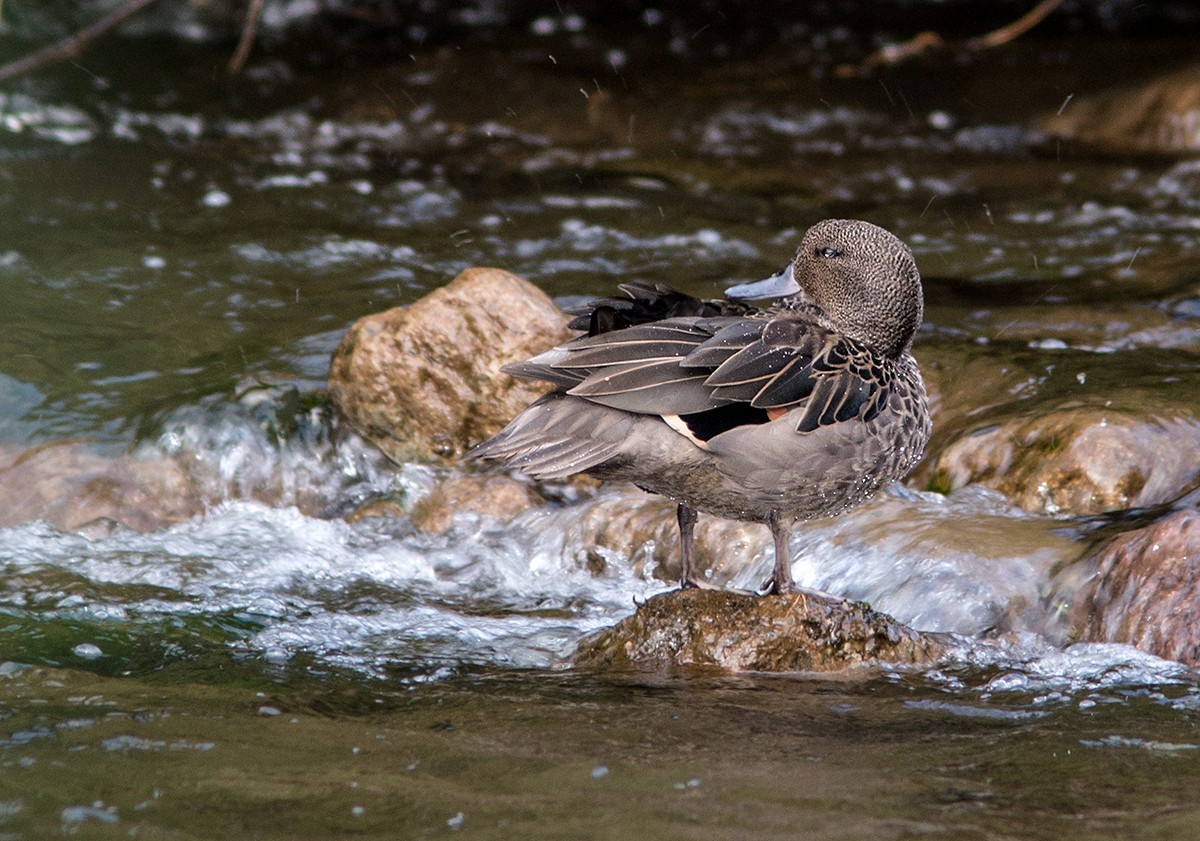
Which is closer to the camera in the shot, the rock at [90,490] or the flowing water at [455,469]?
the flowing water at [455,469]

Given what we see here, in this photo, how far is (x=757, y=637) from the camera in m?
4.15

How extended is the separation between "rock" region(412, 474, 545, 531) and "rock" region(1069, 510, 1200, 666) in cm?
230

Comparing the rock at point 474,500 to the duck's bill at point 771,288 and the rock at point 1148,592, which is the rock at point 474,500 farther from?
the rock at point 1148,592

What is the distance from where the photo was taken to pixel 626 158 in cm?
1017

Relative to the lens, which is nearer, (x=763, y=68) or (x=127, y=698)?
(x=127, y=698)

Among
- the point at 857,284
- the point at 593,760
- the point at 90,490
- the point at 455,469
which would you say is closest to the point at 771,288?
the point at 857,284

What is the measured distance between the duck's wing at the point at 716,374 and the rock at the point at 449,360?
1807 millimetres

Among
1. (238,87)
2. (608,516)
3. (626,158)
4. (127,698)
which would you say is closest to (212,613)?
(127,698)

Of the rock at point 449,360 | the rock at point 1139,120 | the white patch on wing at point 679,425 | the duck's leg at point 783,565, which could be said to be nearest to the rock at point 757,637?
the duck's leg at point 783,565

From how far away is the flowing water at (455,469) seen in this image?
10.3 feet

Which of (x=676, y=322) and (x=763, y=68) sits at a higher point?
(x=763, y=68)

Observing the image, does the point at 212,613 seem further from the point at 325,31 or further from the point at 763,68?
the point at 325,31

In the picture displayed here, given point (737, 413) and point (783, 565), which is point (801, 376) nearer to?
point (737, 413)

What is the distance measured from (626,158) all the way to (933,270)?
2903 millimetres
